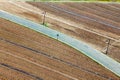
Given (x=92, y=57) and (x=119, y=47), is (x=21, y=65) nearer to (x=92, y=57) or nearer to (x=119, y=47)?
(x=92, y=57)

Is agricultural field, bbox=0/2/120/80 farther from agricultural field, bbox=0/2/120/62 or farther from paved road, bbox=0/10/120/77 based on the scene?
paved road, bbox=0/10/120/77

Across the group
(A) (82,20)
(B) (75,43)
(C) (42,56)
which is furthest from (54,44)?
(A) (82,20)

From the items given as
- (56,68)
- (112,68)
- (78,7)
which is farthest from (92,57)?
(78,7)

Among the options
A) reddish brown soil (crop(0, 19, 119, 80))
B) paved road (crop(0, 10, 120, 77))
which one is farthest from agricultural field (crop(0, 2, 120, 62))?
reddish brown soil (crop(0, 19, 119, 80))

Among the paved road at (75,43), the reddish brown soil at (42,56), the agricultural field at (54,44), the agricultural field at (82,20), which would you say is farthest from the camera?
the agricultural field at (82,20)

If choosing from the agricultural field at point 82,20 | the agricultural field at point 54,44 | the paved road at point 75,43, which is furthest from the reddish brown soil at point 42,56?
the agricultural field at point 82,20

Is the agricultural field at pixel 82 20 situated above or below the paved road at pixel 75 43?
below

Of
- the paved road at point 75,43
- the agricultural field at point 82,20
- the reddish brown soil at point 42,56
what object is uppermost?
the reddish brown soil at point 42,56

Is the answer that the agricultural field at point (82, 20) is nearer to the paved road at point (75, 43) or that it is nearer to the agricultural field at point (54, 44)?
the agricultural field at point (54, 44)
